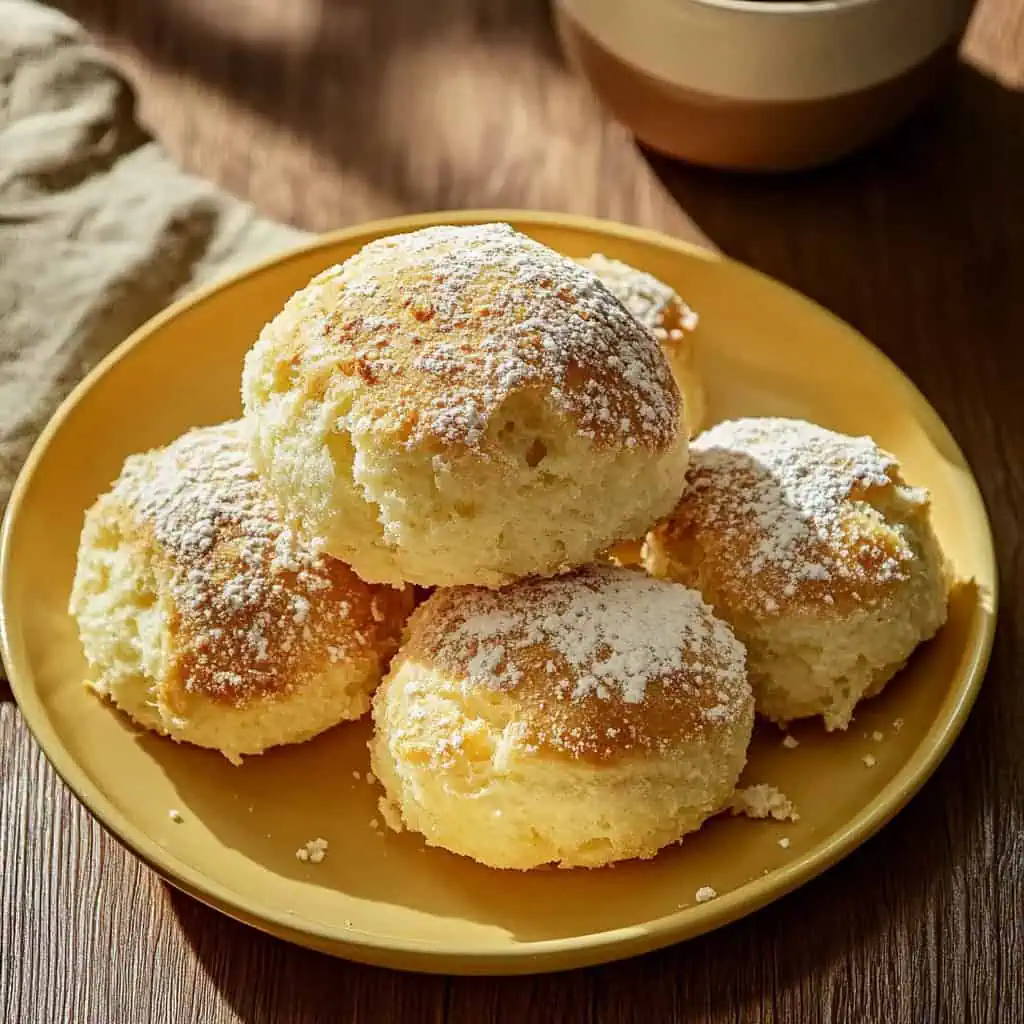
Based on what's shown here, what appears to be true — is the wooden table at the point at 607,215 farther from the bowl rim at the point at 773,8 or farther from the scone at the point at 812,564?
the bowl rim at the point at 773,8

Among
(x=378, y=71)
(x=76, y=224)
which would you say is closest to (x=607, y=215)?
(x=378, y=71)

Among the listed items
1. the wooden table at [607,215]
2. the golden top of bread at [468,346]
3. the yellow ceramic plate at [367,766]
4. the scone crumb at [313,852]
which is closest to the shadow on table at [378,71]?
the wooden table at [607,215]

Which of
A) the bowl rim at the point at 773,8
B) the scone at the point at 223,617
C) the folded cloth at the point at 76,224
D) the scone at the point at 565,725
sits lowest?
the folded cloth at the point at 76,224

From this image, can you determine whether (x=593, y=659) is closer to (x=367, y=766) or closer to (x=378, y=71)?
(x=367, y=766)

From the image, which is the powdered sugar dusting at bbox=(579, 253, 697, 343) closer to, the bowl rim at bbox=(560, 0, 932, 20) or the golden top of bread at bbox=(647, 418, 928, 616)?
the golden top of bread at bbox=(647, 418, 928, 616)

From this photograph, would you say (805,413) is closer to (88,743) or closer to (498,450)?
(498,450)

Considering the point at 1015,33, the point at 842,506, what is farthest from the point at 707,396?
the point at 1015,33

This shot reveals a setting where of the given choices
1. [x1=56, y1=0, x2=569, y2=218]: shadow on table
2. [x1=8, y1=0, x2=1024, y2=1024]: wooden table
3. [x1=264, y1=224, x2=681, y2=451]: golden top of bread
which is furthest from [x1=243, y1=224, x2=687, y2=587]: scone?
[x1=56, y1=0, x2=569, y2=218]: shadow on table
